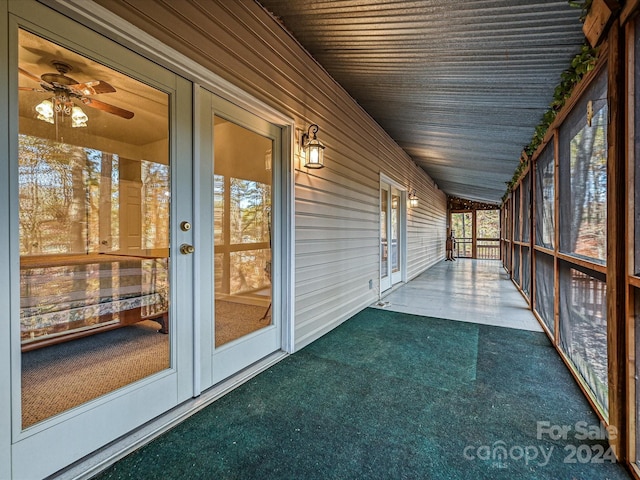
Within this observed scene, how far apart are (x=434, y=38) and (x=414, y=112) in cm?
176

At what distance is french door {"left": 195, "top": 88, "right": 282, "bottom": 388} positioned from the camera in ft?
6.57

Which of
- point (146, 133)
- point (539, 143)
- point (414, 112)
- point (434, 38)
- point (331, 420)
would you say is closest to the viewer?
point (331, 420)

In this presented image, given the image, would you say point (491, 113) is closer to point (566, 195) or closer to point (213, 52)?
point (566, 195)

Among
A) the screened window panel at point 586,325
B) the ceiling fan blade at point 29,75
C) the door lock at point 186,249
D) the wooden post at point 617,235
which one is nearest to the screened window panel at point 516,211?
the screened window panel at point 586,325

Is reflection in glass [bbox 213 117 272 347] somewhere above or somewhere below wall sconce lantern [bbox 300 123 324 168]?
below

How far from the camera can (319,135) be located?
10.5 ft

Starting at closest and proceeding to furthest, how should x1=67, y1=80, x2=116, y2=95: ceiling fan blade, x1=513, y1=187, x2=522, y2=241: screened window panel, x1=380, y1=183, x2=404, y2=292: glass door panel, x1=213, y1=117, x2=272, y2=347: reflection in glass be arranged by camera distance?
1. x1=67, y1=80, x2=116, y2=95: ceiling fan blade
2. x1=213, y1=117, x2=272, y2=347: reflection in glass
3. x1=380, y1=183, x2=404, y2=292: glass door panel
4. x1=513, y1=187, x2=522, y2=241: screened window panel

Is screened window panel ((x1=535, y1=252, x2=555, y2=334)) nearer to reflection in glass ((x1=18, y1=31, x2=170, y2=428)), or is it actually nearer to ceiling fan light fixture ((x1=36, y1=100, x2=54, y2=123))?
reflection in glass ((x1=18, y1=31, x2=170, y2=428))

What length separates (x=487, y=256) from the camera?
43.0ft

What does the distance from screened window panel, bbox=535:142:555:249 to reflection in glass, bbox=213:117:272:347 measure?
115 inches

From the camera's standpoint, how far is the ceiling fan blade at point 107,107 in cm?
188

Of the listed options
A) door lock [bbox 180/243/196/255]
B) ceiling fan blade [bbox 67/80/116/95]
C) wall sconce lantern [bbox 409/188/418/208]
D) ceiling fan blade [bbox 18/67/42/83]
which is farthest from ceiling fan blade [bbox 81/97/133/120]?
wall sconce lantern [bbox 409/188/418/208]

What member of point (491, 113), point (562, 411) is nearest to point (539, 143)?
point (491, 113)

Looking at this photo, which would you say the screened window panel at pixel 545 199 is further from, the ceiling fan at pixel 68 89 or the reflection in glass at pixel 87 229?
the ceiling fan at pixel 68 89
